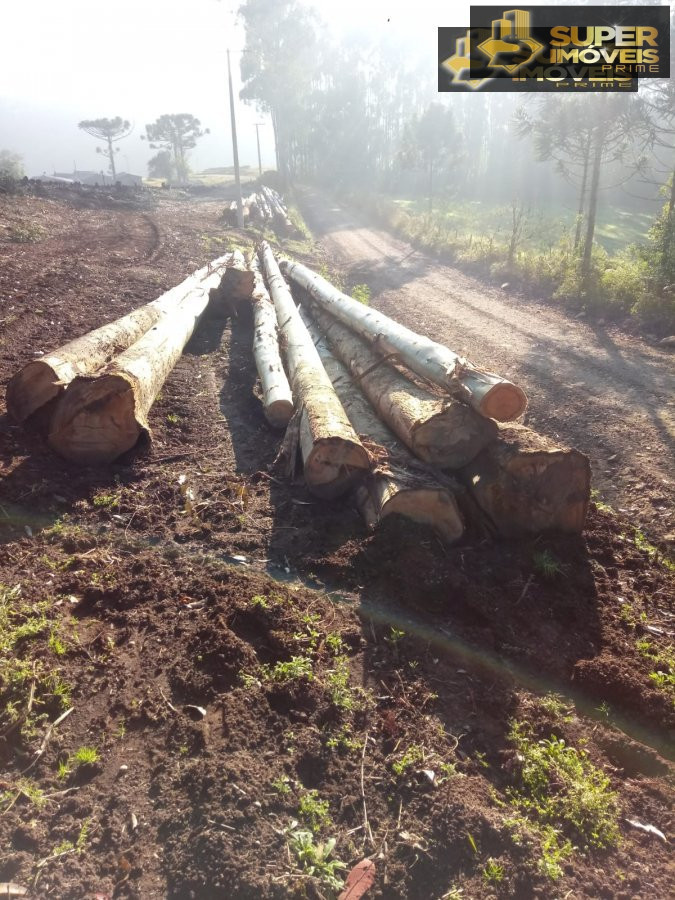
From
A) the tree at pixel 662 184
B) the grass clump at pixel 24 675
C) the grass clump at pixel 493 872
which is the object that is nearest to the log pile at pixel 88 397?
the grass clump at pixel 24 675

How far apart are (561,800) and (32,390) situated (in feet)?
17.5

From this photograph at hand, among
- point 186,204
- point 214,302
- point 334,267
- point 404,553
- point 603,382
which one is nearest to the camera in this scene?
point 404,553

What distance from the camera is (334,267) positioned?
61.2 feet

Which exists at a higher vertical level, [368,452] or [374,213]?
[374,213]

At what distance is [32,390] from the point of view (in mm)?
5273

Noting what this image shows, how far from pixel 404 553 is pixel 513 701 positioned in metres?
1.30

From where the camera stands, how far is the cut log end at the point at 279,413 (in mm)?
6176

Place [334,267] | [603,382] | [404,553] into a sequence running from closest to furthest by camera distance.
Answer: [404,553] → [603,382] → [334,267]

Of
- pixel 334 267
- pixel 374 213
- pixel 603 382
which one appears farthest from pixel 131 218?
pixel 603 382

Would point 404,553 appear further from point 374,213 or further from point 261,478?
point 374,213

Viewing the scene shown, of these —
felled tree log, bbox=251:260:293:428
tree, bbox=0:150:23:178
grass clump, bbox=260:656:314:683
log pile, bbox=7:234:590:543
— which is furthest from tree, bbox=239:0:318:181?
grass clump, bbox=260:656:314:683

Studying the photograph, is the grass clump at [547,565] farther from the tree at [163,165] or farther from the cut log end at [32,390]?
the tree at [163,165]

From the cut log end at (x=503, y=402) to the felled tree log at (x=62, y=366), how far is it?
391 cm

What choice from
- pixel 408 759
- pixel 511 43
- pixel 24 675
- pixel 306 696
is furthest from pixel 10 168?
pixel 408 759
